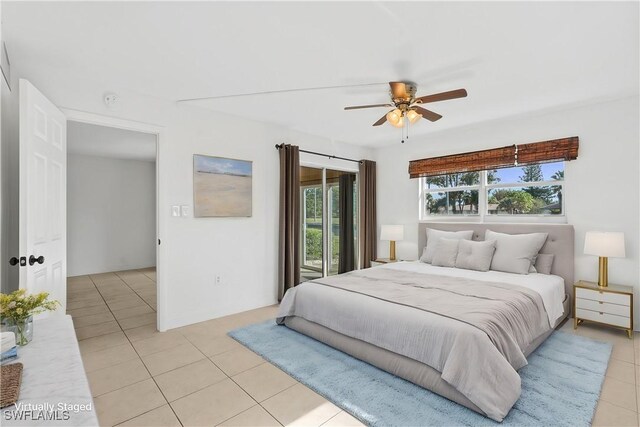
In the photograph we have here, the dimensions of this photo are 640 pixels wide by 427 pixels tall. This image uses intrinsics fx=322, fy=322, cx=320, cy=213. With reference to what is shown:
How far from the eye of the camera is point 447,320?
7.39 ft

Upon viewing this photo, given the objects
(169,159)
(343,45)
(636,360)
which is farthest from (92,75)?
(636,360)

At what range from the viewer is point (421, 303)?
2.59m

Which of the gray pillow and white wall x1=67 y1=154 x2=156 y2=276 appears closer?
the gray pillow

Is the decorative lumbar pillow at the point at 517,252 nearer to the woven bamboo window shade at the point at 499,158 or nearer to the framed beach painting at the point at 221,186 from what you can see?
the woven bamboo window shade at the point at 499,158

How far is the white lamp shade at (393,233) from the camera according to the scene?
17.0 ft

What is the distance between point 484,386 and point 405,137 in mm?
3956

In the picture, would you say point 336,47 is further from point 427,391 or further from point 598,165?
point 598,165

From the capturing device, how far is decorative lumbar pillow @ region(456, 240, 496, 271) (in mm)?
3877

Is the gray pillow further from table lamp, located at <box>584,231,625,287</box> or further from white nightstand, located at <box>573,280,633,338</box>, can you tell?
table lamp, located at <box>584,231,625,287</box>

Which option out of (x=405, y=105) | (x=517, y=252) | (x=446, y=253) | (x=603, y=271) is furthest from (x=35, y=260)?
(x=603, y=271)

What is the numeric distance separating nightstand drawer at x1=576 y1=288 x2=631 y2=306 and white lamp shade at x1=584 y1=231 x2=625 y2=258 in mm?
394

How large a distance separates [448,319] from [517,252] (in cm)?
206

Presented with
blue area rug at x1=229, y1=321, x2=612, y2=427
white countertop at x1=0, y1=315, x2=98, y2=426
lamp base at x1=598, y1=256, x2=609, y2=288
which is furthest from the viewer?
lamp base at x1=598, y1=256, x2=609, y2=288

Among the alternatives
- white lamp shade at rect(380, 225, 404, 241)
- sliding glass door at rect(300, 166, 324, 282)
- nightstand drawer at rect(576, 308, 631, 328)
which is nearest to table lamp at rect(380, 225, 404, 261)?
white lamp shade at rect(380, 225, 404, 241)
